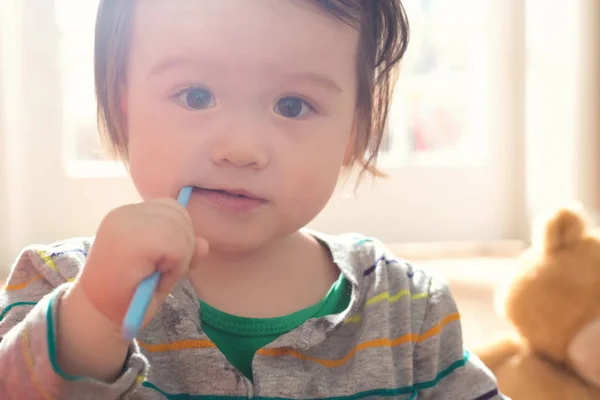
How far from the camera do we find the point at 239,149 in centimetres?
56

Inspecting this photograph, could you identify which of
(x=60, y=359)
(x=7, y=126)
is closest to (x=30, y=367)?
(x=60, y=359)

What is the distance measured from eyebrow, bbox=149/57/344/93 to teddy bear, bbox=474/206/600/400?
0.42m

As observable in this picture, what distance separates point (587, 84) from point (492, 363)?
3.91 feet

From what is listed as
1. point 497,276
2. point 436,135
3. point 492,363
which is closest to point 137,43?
point 492,363

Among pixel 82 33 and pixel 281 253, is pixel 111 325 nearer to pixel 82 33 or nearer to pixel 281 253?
pixel 281 253

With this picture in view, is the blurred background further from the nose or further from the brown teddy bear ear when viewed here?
the nose

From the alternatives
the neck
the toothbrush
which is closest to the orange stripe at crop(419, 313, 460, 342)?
the neck

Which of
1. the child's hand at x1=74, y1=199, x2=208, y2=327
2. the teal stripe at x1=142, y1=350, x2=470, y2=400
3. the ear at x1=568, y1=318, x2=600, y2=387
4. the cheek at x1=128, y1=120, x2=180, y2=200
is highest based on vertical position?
the cheek at x1=128, y1=120, x2=180, y2=200

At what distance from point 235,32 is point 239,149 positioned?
10cm

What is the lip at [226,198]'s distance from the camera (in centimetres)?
58

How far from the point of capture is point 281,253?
0.69 metres

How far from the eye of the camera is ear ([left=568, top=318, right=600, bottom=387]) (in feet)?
2.81

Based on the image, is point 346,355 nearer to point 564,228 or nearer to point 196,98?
point 196,98

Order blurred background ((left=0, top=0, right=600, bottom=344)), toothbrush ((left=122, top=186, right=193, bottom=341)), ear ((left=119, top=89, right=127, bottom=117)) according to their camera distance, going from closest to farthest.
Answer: toothbrush ((left=122, top=186, right=193, bottom=341)) → ear ((left=119, top=89, right=127, bottom=117)) → blurred background ((left=0, top=0, right=600, bottom=344))
